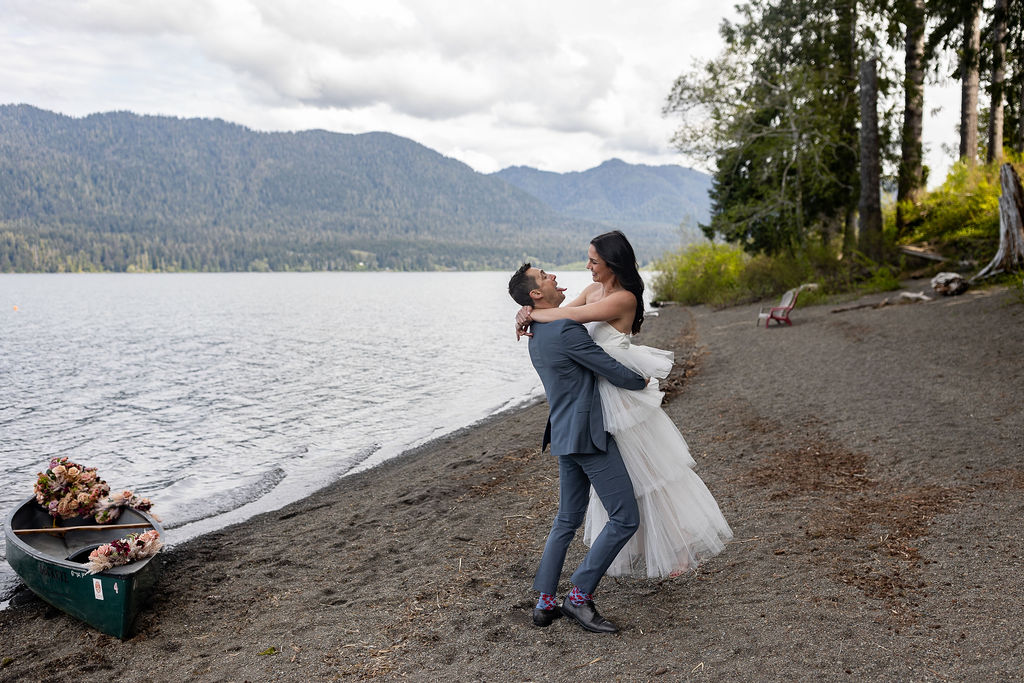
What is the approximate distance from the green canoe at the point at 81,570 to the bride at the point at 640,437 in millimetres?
4242

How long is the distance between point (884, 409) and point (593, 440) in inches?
307

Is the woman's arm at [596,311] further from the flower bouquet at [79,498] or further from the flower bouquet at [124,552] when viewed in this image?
the flower bouquet at [79,498]

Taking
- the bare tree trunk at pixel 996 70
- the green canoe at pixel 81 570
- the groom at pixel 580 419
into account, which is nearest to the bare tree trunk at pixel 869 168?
the bare tree trunk at pixel 996 70

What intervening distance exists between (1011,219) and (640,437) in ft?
55.6

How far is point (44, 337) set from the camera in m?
47.7

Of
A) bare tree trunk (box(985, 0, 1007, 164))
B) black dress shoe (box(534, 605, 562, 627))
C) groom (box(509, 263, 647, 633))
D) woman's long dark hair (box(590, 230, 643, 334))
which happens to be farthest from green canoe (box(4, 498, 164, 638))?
bare tree trunk (box(985, 0, 1007, 164))

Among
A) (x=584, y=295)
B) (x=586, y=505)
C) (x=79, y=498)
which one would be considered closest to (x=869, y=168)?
(x=584, y=295)

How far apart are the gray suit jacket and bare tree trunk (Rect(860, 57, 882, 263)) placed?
23917mm

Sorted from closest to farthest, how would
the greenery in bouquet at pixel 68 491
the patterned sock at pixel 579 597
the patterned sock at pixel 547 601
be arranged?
the patterned sock at pixel 579 597, the patterned sock at pixel 547 601, the greenery in bouquet at pixel 68 491

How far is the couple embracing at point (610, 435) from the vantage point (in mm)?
Result: 4473

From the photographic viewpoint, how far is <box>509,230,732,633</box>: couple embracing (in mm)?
4473

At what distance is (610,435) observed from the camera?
4.68 m

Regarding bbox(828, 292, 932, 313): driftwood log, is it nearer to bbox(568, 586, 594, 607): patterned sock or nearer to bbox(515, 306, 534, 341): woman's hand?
bbox(568, 586, 594, 607): patterned sock

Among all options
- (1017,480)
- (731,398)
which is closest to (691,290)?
(731,398)
